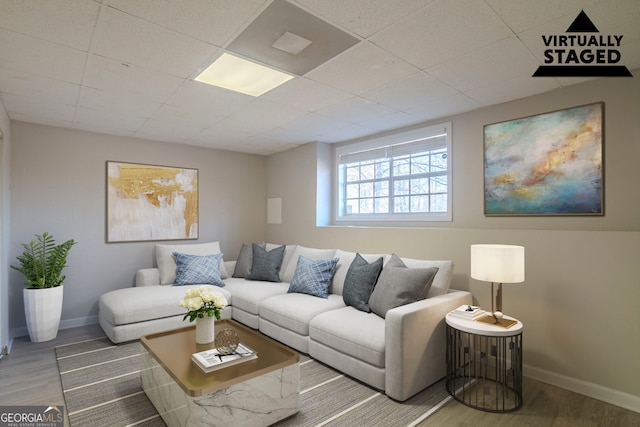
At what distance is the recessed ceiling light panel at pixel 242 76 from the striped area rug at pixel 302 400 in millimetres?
2424

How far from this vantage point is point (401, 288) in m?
2.74

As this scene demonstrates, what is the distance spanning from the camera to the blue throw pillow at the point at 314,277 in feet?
11.8

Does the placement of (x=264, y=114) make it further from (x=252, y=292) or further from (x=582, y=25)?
(x=582, y=25)

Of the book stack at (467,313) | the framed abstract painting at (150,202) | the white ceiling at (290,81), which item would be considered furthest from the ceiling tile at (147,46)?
the book stack at (467,313)

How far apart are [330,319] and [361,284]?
466 millimetres

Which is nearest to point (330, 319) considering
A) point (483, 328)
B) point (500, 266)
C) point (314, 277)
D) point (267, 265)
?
point (314, 277)

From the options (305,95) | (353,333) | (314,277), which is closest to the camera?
(353,333)

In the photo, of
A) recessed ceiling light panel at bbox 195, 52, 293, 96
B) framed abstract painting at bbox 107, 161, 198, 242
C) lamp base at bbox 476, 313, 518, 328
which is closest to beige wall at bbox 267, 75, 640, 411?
lamp base at bbox 476, 313, 518, 328

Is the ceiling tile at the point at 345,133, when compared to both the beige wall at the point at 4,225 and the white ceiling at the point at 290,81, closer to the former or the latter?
the white ceiling at the point at 290,81

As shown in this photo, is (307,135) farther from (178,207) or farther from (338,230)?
(178,207)

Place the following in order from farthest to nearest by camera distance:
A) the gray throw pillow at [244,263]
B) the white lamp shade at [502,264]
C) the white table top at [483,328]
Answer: the gray throw pillow at [244,263] → the white lamp shade at [502,264] → the white table top at [483,328]

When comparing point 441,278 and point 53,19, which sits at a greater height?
point 53,19

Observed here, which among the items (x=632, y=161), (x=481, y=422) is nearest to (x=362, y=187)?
(x=632, y=161)

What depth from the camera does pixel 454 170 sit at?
3.50 metres
